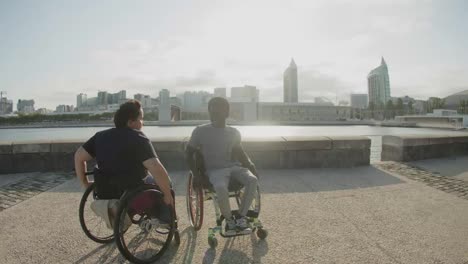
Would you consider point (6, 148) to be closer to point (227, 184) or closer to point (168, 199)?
point (168, 199)

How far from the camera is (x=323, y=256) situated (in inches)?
111

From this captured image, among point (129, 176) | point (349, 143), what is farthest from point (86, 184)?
point (349, 143)

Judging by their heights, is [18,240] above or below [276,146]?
below

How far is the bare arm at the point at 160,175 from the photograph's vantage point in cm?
265

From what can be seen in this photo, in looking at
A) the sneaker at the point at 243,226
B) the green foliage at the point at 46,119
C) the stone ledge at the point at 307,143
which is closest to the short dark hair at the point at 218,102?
the sneaker at the point at 243,226

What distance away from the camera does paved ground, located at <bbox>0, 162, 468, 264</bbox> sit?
2844mm

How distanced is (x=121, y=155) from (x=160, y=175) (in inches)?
15.6

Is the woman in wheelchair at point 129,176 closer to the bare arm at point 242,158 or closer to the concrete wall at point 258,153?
the bare arm at point 242,158

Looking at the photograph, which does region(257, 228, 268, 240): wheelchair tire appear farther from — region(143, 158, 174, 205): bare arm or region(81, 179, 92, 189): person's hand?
region(81, 179, 92, 189): person's hand

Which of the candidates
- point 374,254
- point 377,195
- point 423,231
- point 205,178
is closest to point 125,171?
point 205,178

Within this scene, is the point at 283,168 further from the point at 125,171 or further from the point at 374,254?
the point at 125,171

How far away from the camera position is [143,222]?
2.79m

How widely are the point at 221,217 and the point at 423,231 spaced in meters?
2.40

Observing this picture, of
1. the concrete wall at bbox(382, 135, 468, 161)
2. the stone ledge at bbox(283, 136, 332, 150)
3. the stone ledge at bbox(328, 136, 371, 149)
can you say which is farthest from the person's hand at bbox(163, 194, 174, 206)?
the concrete wall at bbox(382, 135, 468, 161)
